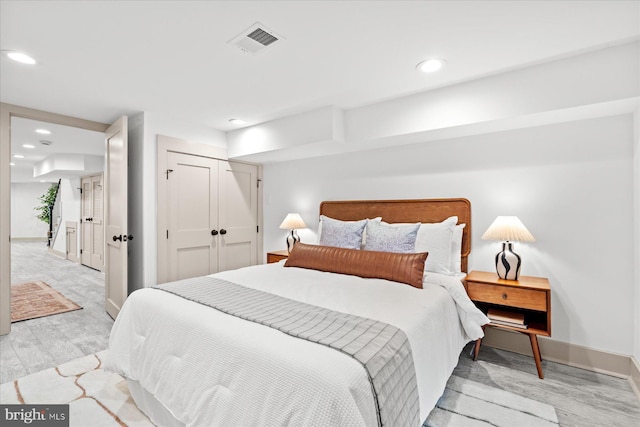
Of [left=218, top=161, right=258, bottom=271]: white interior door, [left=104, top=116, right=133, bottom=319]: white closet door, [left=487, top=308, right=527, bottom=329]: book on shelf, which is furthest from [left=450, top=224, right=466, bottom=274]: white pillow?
[left=104, top=116, right=133, bottom=319]: white closet door

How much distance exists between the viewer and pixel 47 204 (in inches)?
375

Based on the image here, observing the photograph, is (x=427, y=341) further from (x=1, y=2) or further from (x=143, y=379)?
(x=1, y=2)

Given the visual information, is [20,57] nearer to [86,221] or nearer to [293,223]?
[293,223]

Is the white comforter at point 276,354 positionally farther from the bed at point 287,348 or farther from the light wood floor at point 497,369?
the light wood floor at point 497,369

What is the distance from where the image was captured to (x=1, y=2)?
1525 mm

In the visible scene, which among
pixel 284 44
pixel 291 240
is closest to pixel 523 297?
pixel 284 44

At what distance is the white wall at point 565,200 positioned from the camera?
2.25m

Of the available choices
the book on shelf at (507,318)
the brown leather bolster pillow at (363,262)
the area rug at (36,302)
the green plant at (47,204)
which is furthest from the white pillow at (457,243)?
Result: the green plant at (47,204)

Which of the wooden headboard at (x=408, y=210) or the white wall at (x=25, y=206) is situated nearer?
the wooden headboard at (x=408, y=210)

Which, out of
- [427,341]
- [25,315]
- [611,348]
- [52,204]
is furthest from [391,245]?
[52,204]

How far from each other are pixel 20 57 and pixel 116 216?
1.72m

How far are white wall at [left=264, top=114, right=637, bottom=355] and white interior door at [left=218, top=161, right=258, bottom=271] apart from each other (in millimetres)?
2357

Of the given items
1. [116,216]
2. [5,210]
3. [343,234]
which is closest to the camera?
[5,210]

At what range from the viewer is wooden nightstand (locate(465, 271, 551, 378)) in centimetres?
218
